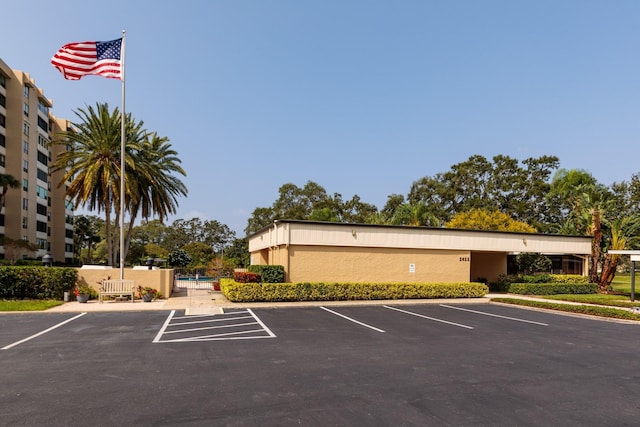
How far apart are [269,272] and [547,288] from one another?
19.7 m

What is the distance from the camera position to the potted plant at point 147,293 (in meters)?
20.5

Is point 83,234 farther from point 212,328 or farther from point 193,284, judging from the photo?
point 212,328

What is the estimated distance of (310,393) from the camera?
7.05 meters

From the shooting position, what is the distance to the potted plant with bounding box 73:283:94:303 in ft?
64.2

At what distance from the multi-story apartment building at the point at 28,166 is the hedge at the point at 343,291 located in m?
35.1

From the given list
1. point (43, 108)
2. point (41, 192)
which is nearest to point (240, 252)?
point (41, 192)

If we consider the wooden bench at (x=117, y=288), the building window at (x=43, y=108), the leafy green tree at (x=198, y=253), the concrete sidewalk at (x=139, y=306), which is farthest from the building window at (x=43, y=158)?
the concrete sidewalk at (x=139, y=306)

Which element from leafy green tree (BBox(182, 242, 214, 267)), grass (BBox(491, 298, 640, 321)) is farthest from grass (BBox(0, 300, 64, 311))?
leafy green tree (BBox(182, 242, 214, 267))

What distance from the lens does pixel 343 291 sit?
22297 mm

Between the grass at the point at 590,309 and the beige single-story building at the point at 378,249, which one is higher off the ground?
the beige single-story building at the point at 378,249

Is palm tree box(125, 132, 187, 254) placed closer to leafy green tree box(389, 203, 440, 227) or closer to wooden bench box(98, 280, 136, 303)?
wooden bench box(98, 280, 136, 303)

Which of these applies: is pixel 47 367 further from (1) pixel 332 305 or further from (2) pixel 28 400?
(1) pixel 332 305

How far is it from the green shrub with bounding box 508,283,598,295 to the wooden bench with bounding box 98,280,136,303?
2474cm

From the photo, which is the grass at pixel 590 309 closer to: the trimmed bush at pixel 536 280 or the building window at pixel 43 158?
the trimmed bush at pixel 536 280
